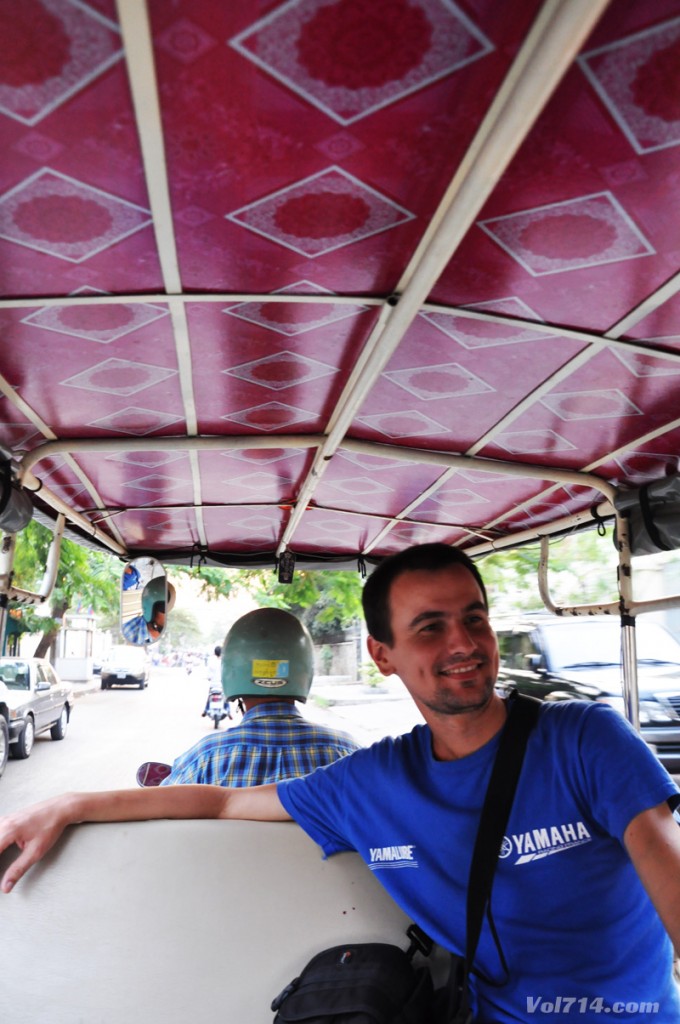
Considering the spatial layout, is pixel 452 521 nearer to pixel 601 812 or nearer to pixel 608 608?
pixel 608 608

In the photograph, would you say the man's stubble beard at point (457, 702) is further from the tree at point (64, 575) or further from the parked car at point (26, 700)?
the parked car at point (26, 700)

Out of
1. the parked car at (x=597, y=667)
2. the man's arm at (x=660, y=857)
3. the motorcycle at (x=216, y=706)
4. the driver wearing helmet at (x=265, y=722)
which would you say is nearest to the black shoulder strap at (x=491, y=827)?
the man's arm at (x=660, y=857)

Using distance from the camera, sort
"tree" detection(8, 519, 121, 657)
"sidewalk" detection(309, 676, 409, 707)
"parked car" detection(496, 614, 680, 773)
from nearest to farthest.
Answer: "parked car" detection(496, 614, 680, 773) → "tree" detection(8, 519, 121, 657) → "sidewalk" detection(309, 676, 409, 707)

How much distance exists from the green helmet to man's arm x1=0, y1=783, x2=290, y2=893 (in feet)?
2.87

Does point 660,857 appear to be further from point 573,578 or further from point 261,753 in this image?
point 573,578

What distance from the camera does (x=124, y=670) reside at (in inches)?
1137

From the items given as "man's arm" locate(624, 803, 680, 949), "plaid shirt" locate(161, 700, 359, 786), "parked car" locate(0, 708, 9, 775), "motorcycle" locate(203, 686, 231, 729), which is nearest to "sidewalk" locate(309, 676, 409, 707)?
"motorcycle" locate(203, 686, 231, 729)

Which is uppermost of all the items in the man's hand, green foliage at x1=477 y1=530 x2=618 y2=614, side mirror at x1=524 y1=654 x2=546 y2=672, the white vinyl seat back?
green foliage at x1=477 y1=530 x2=618 y2=614

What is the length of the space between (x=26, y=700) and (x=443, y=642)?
1170cm

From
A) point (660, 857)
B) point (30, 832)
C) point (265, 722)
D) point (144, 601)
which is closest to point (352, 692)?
point (144, 601)

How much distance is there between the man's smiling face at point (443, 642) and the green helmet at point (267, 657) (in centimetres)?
106

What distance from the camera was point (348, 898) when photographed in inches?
90.5

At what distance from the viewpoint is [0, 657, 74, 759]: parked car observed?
11.8 meters

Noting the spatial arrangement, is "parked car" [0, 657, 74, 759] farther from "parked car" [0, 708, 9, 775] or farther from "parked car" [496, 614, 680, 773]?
"parked car" [496, 614, 680, 773]
